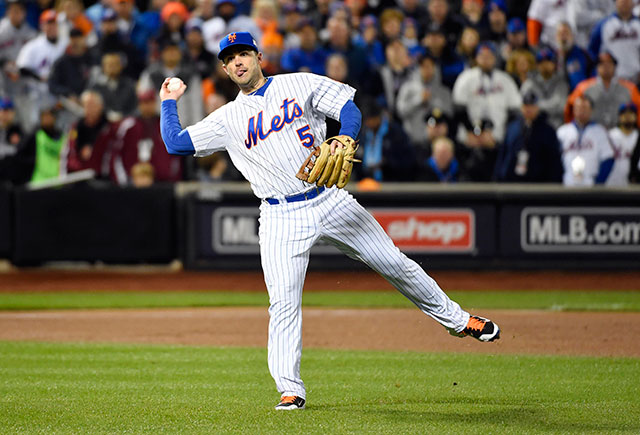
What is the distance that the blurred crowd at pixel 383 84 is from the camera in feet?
46.5

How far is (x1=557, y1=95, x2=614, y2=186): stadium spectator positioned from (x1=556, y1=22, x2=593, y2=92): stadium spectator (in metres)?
1.09

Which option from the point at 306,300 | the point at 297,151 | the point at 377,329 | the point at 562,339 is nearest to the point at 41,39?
the point at 306,300

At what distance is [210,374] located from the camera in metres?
7.25

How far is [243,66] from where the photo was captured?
580cm

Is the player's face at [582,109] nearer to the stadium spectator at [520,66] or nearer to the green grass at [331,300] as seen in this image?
the stadium spectator at [520,66]

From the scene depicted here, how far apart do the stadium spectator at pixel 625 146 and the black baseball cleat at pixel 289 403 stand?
9.39m

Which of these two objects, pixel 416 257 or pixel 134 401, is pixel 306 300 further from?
pixel 134 401

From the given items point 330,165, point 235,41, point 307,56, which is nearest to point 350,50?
point 307,56

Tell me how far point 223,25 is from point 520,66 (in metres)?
4.41

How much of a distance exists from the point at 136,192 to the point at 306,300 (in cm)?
347

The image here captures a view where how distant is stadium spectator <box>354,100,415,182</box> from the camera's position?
1378 cm

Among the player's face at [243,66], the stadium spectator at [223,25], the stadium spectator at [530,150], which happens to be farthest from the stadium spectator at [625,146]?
the player's face at [243,66]

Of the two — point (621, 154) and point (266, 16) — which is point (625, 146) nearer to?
point (621, 154)

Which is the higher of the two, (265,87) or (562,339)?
(265,87)
